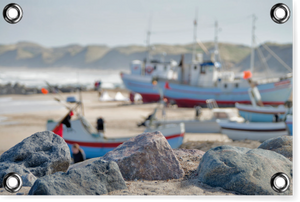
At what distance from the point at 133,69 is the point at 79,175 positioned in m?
28.9

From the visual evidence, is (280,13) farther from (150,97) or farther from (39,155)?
(150,97)

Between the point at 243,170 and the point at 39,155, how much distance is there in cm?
248

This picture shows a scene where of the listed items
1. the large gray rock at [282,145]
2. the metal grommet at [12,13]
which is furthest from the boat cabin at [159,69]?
the metal grommet at [12,13]

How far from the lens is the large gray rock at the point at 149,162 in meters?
3.27

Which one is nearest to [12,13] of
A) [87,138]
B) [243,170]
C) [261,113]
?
[243,170]

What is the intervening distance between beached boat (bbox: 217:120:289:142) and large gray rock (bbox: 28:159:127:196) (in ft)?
33.3

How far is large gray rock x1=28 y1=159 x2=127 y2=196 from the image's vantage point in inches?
93.0

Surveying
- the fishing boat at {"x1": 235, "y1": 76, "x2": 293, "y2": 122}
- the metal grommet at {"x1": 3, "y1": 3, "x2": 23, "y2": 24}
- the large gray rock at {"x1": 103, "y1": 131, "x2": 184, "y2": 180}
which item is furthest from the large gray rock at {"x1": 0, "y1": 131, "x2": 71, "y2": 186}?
the fishing boat at {"x1": 235, "y1": 76, "x2": 293, "y2": 122}

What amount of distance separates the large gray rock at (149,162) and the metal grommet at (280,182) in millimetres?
1215

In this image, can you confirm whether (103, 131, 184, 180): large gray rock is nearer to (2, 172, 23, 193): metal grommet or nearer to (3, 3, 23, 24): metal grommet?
(2, 172, 23, 193): metal grommet

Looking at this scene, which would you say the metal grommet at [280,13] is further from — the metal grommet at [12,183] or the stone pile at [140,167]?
the metal grommet at [12,183]
